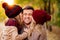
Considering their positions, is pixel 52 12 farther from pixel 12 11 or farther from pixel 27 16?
pixel 12 11

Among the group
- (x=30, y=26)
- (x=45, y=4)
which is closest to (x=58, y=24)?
(x=45, y=4)

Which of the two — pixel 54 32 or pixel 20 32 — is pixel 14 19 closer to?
pixel 20 32

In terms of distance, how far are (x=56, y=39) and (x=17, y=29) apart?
421 mm

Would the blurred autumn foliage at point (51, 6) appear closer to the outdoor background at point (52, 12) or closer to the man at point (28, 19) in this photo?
the outdoor background at point (52, 12)

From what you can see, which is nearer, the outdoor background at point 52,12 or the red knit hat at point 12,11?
the red knit hat at point 12,11

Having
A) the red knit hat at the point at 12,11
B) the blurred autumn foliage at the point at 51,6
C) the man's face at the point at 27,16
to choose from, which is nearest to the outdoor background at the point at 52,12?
the blurred autumn foliage at the point at 51,6

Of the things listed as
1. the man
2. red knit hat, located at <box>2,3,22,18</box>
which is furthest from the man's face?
red knit hat, located at <box>2,3,22,18</box>

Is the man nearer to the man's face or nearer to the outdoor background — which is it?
the man's face

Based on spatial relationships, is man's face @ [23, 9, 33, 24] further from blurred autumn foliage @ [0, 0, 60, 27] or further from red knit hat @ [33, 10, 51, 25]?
blurred autumn foliage @ [0, 0, 60, 27]

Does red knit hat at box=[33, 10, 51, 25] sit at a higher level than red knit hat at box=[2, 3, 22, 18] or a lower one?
lower

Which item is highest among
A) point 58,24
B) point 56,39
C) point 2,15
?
point 2,15

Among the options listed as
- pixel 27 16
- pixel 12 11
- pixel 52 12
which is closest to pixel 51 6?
pixel 52 12

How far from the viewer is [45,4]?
1.17 meters

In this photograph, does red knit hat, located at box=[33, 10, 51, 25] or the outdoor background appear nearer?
red knit hat, located at box=[33, 10, 51, 25]
